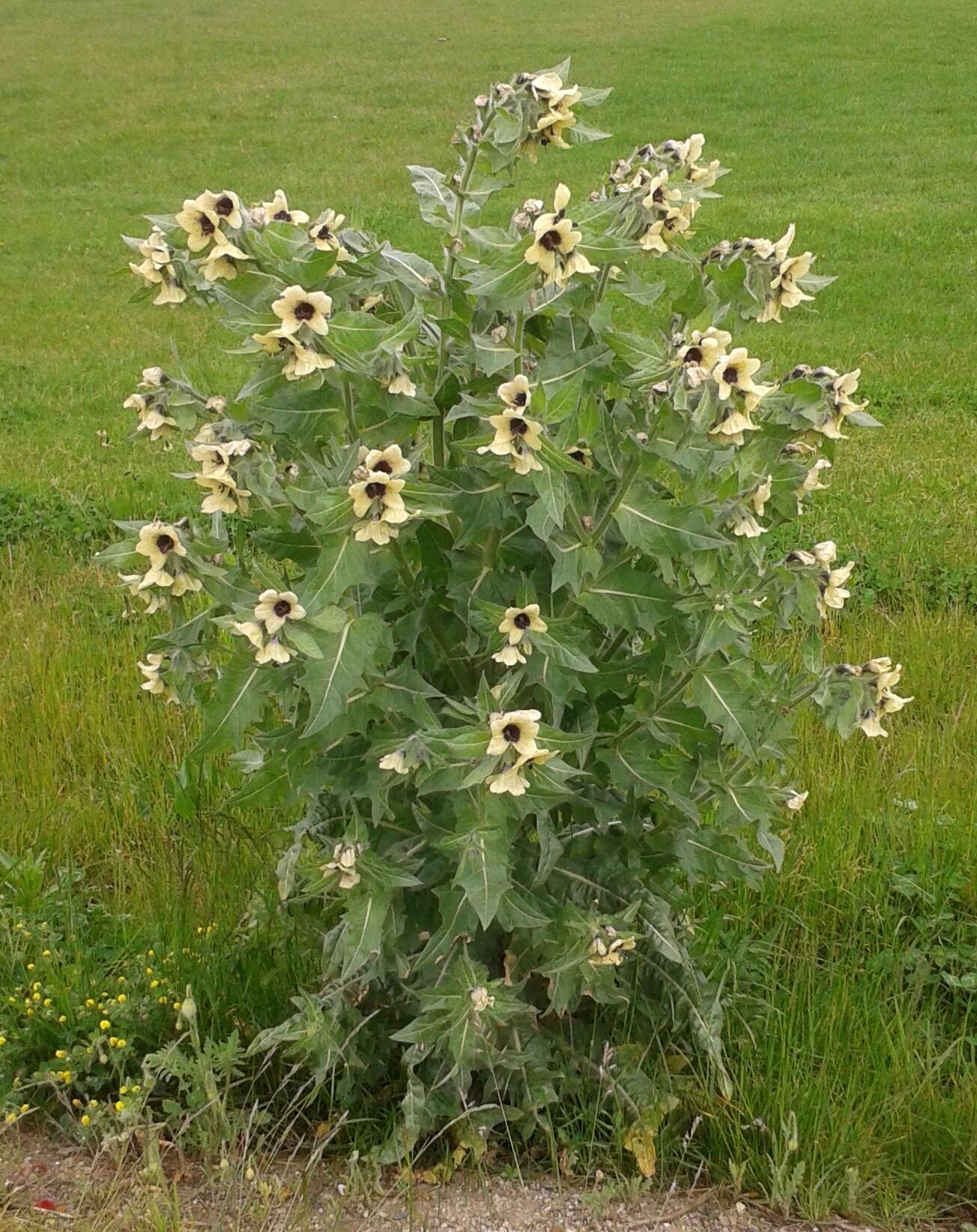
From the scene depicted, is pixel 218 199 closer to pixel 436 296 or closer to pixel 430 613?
pixel 436 296

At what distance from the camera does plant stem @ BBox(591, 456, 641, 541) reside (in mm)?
2461

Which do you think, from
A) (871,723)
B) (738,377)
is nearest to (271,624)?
(738,377)

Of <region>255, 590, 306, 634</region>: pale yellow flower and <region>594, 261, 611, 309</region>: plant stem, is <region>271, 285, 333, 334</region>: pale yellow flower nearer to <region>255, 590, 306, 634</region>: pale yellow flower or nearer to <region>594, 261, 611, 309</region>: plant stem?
<region>255, 590, 306, 634</region>: pale yellow flower

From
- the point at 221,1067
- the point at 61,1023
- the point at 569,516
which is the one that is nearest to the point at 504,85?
the point at 569,516

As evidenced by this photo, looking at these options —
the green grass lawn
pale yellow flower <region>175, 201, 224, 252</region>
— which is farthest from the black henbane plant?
the green grass lawn

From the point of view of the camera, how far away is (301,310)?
2.18 meters

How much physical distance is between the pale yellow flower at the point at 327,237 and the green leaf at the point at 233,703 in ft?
2.57

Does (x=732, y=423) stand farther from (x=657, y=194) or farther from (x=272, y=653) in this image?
(x=272, y=653)

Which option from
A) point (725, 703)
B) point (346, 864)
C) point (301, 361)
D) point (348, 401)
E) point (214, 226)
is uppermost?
point (214, 226)

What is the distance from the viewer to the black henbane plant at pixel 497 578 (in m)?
2.29

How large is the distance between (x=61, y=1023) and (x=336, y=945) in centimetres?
89

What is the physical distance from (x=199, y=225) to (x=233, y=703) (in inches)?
34.0

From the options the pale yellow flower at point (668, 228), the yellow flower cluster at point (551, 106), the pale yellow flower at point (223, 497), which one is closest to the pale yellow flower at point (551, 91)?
the yellow flower cluster at point (551, 106)

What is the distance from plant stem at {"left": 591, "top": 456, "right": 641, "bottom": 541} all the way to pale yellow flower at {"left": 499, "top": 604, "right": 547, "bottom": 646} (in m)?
0.25
